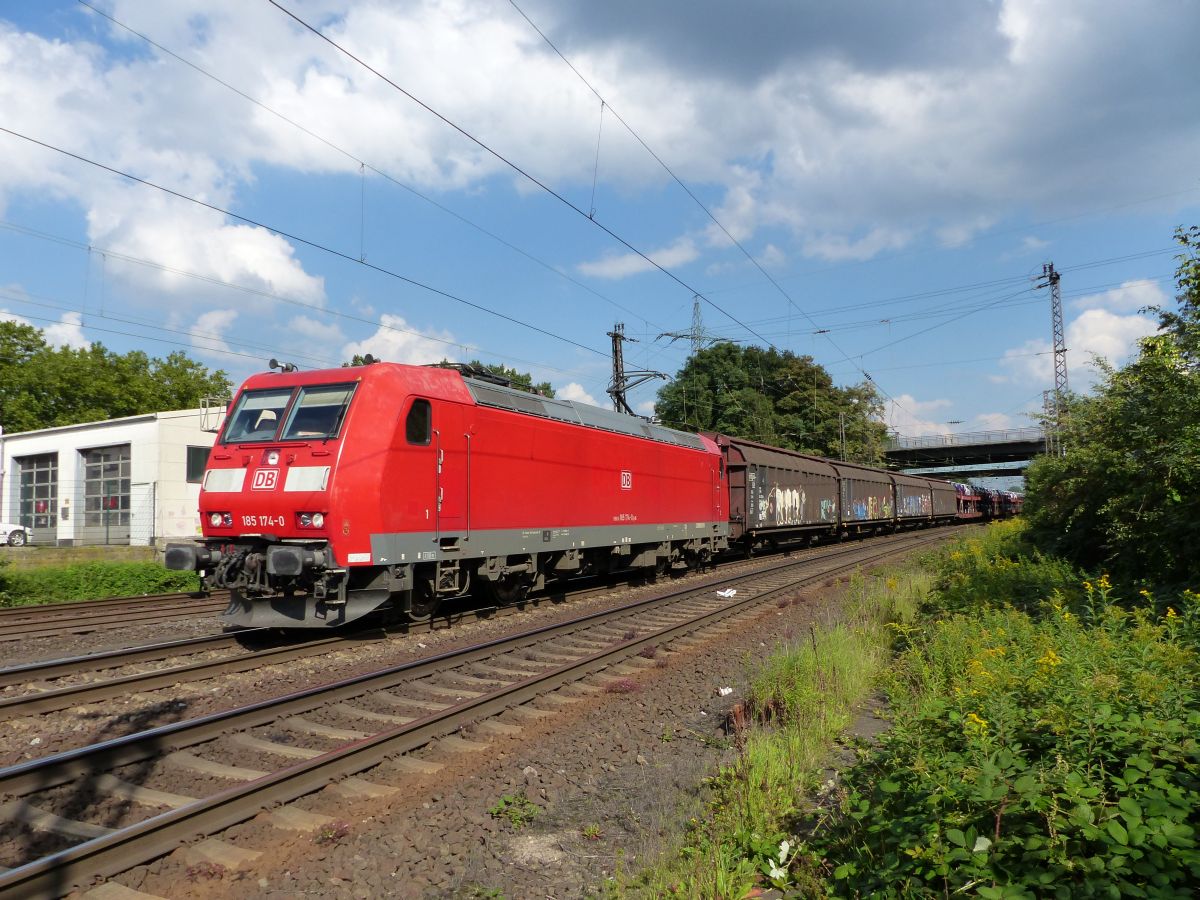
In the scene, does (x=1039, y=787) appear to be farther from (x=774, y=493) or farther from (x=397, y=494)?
(x=774, y=493)

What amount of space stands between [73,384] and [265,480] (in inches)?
1635

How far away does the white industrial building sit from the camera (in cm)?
2623

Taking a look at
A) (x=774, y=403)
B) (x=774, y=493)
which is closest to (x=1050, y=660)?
(x=774, y=493)

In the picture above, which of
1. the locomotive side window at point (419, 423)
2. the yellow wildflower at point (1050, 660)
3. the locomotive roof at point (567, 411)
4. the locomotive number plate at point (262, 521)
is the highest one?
the locomotive roof at point (567, 411)

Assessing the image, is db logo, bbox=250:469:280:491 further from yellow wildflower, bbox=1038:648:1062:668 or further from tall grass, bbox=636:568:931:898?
yellow wildflower, bbox=1038:648:1062:668

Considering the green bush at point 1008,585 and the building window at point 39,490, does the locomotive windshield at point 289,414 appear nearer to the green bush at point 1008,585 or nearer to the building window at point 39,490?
the green bush at point 1008,585

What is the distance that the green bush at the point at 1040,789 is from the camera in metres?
2.92

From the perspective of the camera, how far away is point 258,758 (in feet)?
18.5

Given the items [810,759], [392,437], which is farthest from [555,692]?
[392,437]

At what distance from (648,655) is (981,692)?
16.3 ft

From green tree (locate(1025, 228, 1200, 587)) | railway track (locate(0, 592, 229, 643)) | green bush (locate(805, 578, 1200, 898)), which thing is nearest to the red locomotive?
railway track (locate(0, 592, 229, 643))

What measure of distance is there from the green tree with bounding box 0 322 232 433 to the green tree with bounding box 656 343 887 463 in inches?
1342

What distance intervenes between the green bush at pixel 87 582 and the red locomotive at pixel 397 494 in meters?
9.19

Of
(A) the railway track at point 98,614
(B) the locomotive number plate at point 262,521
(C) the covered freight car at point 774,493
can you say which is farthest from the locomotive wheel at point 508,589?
(C) the covered freight car at point 774,493
